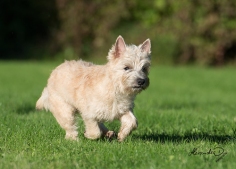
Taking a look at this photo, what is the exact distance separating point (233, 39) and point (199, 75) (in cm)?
718

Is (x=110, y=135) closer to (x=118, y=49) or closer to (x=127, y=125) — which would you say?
(x=127, y=125)

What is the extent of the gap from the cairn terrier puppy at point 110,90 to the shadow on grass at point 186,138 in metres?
0.57

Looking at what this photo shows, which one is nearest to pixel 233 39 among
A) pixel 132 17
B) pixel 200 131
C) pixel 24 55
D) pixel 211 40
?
pixel 211 40

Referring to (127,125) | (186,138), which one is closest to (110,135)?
(127,125)

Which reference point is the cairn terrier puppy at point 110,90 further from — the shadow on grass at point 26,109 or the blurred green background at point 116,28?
the blurred green background at point 116,28

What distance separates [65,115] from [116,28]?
24.1 m

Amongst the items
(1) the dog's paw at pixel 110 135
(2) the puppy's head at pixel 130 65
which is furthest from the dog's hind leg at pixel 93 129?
(2) the puppy's head at pixel 130 65

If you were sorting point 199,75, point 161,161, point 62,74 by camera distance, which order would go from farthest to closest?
point 199,75, point 62,74, point 161,161

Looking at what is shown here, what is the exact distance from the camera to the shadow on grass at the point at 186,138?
8.23 meters

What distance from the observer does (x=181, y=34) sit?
102 feet

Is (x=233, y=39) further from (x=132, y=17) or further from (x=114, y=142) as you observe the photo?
(x=114, y=142)

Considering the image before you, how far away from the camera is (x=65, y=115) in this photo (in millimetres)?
8867

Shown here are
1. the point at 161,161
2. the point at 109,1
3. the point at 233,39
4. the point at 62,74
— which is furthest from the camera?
the point at 109,1

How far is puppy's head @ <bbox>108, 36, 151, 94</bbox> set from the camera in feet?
25.8
